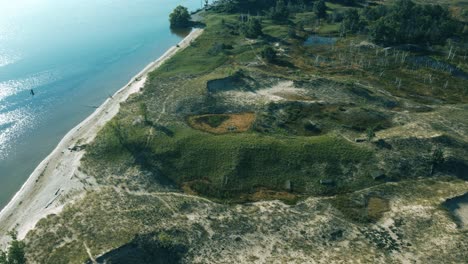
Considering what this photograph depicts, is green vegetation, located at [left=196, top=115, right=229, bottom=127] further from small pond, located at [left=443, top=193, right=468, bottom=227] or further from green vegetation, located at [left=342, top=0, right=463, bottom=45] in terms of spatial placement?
green vegetation, located at [left=342, top=0, right=463, bottom=45]

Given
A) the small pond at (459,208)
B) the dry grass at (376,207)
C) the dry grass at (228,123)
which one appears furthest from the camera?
the dry grass at (228,123)

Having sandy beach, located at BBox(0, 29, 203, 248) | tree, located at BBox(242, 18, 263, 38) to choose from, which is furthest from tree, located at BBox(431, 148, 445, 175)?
tree, located at BBox(242, 18, 263, 38)

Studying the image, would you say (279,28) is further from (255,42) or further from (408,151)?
(408,151)

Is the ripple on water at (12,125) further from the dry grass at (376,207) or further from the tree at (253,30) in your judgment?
the tree at (253,30)

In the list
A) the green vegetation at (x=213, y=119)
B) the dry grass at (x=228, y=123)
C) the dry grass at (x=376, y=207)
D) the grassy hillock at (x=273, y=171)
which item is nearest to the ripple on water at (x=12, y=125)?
the grassy hillock at (x=273, y=171)

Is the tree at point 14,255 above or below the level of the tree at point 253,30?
below

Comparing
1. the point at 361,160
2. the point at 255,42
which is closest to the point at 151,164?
the point at 361,160
